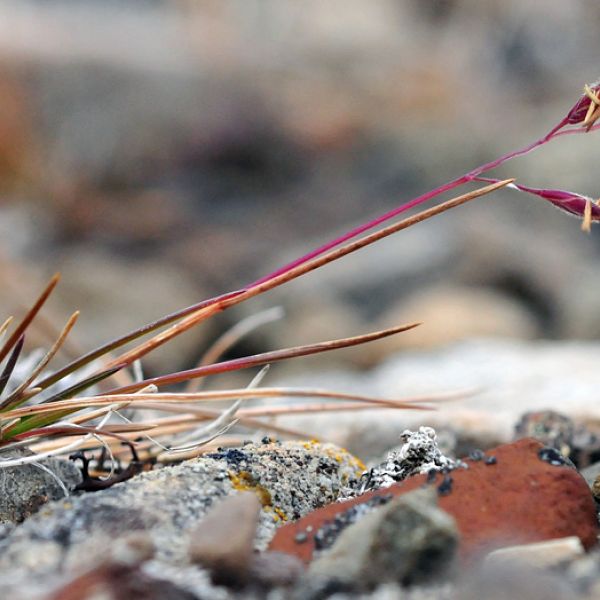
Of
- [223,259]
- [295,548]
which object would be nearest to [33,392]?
[295,548]

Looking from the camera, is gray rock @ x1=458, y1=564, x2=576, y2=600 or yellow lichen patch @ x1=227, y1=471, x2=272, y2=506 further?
yellow lichen patch @ x1=227, y1=471, x2=272, y2=506

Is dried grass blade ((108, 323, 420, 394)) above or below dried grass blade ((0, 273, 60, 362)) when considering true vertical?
below

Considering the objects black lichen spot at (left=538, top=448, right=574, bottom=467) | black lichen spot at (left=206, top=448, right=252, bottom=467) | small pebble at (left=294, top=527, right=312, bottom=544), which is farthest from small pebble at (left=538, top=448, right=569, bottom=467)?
black lichen spot at (left=206, top=448, right=252, bottom=467)

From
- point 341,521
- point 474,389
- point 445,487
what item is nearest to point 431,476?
point 445,487

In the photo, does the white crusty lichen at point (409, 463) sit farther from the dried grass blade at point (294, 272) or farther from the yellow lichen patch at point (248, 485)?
the dried grass blade at point (294, 272)

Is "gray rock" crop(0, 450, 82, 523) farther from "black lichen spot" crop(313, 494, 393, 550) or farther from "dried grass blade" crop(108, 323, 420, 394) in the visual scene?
"black lichen spot" crop(313, 494, 393, 550)

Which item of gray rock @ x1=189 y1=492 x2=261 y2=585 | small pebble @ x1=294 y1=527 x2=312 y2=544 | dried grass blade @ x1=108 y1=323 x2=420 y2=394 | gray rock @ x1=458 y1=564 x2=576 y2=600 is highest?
dried grass blade @ x1=108 y1=323 x2=420 y2=394

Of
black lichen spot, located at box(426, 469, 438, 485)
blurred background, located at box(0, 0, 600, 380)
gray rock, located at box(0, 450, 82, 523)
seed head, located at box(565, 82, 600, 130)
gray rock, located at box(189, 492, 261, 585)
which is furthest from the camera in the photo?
blurred background, located at box(0, 0, 600, 380)

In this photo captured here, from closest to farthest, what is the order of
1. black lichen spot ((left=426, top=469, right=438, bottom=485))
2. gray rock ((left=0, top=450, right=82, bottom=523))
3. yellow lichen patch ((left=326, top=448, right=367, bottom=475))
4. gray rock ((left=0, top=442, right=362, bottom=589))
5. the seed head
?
1. gray rock ((left=0, top=442, right=362, bottom=589))
2. black lichen spot ((left=426, top=469, right=438, bottom=485))
3. the seed head
4. gray rock ((left=0, top=450, right=82, bottom=523))
5. yellow lichen patch ((left=326, top=448, right=367, bottom=475))
